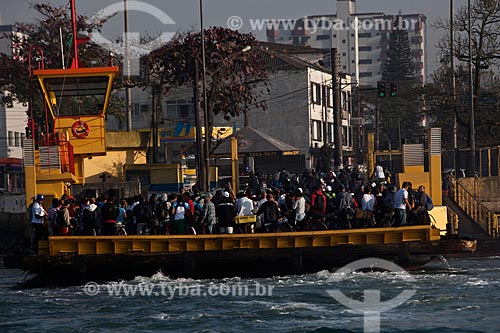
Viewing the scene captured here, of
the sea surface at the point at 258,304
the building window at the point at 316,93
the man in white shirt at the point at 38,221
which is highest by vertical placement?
the building window at the point at 316,93

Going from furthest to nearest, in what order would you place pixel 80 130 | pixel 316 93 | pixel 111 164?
pixel 316 93
pixel 111 164
pixel 80 130

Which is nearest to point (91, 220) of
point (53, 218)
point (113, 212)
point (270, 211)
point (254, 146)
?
point (113, 212)

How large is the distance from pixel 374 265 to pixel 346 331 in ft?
25.6

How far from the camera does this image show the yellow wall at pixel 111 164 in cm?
4109

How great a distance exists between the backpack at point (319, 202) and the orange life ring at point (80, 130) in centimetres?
811

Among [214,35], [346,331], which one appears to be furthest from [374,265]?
[214,35]

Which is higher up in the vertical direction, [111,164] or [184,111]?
[184,111]

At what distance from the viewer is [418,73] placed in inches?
6973

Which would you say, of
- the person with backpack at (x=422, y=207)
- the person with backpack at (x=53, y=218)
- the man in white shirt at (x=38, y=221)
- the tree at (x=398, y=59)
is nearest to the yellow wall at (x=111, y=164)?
the man in white shirt at (x=38, y=221)

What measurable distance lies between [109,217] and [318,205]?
4.66 meters

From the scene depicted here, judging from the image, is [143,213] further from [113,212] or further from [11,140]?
[11,140]

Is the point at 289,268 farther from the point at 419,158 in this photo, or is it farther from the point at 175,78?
the point at 175,78

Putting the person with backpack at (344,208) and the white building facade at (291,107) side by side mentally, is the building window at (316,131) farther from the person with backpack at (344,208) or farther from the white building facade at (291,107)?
the person with backpack at (344,208)

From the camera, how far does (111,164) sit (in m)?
42.2
